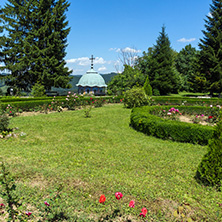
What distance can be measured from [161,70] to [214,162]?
1359 inches

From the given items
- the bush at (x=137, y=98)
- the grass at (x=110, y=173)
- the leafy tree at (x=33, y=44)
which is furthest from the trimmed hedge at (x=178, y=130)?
the leafy tree at (x=33, y=44)

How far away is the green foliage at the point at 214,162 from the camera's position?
409 cm

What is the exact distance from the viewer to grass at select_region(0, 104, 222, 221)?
356 cm

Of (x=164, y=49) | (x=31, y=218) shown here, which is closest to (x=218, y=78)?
(x=164, y=49)

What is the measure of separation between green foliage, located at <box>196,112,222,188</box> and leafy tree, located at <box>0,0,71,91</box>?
1060 inches

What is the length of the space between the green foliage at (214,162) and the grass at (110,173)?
26 centimetres

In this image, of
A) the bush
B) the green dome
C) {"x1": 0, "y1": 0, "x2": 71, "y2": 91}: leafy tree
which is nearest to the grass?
the bush

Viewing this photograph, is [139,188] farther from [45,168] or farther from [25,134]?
[25,134]

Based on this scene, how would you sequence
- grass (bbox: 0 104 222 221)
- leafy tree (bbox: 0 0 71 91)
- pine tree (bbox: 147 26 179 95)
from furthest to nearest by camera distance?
pine tree (bbox: 147 26 179 95)
leafy tree (bbox: 0 0 71 91)
grass (bbox: 0 104 222 221)

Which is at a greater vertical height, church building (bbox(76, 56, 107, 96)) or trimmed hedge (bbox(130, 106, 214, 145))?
church building (bbox(76, 56, 107, 96))

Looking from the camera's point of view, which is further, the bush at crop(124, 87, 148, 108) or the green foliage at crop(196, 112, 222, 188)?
the bush at crop(124, 87, 148, 108)

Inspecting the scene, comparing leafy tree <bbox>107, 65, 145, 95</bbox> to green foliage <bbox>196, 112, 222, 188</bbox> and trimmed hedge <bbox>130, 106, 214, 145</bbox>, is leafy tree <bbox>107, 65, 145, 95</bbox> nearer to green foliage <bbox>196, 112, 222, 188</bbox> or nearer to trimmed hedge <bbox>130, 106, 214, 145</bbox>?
trimmed hedge <bbox>130, 106, 214, 145</bbox>

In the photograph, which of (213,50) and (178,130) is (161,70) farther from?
(178,130)

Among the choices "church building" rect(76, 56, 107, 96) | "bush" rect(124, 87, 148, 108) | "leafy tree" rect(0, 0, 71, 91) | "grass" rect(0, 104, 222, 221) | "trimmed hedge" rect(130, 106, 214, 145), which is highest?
"leafy tree" rect(0, 0, 71, 91)
